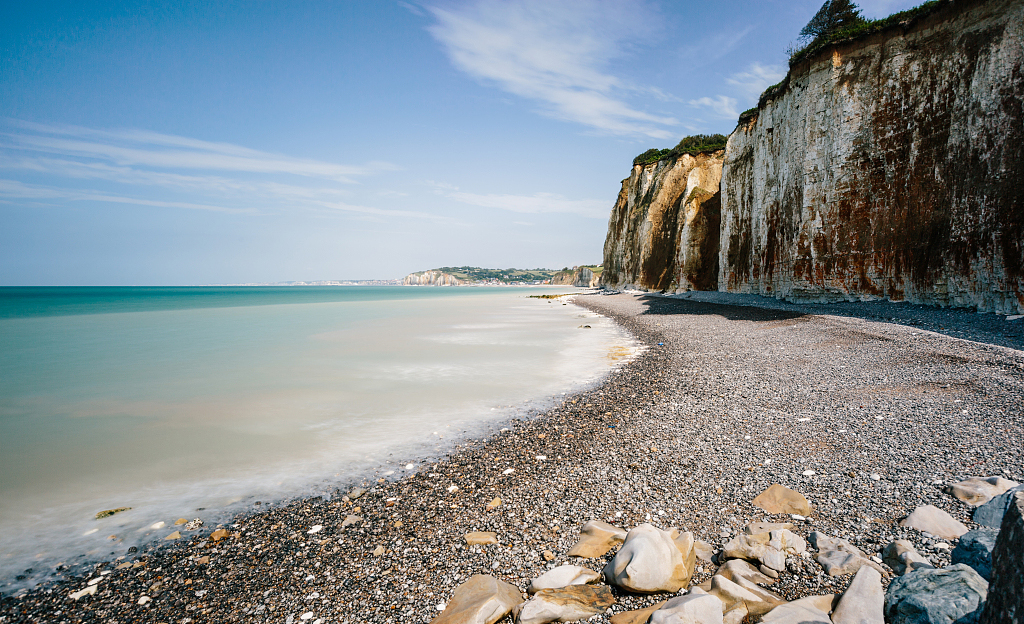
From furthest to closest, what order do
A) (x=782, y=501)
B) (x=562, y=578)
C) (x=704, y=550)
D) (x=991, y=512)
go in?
(x=782, y=501)
(x=704, y=550)
(x=991, y=512)
(x=562, y=578)

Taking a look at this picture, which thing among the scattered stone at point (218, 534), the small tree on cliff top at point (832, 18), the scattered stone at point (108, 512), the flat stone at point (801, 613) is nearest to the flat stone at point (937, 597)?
the flat stone at point (801, 613)

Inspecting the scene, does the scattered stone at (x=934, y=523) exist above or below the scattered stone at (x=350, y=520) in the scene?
above

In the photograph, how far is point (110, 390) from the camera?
1040cm

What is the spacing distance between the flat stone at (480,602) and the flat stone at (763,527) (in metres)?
1.93

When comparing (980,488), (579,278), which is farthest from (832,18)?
(579,278)

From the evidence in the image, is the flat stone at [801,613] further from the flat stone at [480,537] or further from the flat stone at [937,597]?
the flat stone at [480,537]

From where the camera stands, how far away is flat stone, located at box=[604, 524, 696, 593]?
2898mm

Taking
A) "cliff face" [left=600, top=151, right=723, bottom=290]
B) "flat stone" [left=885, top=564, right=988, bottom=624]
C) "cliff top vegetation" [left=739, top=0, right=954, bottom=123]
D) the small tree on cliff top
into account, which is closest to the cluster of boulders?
"flat stone" [left=885, top=564, right=988, bottom=624]

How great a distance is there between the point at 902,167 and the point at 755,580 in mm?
18870

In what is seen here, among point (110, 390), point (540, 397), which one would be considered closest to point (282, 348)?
point (110, 390)

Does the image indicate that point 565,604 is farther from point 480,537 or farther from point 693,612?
point 480,537

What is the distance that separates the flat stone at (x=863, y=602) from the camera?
2.41 meters

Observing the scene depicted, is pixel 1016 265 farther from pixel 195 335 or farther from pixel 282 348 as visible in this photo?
pixel 195 335

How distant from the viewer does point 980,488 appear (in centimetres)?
359
